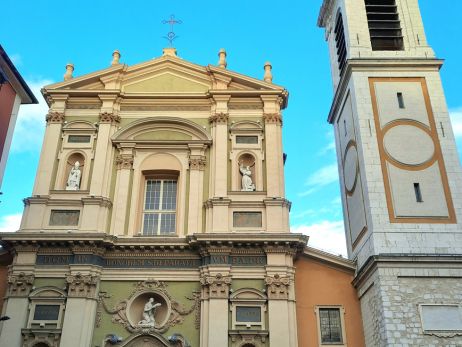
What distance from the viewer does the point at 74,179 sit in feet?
62.0

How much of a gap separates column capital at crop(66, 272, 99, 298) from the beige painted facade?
0.03m

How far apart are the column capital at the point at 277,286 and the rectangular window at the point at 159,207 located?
3.84m

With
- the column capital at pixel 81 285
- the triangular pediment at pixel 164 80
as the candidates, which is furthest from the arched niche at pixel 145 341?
the triangular pediment at pixel 164 80

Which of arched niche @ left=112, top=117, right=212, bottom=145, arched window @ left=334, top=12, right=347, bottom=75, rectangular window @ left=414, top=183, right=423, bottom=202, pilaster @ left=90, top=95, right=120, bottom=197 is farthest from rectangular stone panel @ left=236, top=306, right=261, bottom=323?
arched window @ left=334, top=12, right=347, bottom=75

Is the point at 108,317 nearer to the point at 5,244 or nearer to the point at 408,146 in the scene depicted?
the point at 5,244

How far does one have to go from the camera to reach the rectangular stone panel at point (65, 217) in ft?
59.0

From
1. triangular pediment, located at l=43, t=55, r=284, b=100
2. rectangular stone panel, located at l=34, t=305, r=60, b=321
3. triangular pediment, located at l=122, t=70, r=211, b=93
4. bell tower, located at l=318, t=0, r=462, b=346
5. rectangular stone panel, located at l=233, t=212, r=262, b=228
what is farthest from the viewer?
triangular pediment, located at l=122, t=70, r=211, b=93

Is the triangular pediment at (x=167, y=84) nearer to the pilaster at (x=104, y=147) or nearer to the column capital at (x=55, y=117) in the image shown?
the pilaster at (x=104, y=147)

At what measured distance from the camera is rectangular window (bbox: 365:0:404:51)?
20633 millimetres

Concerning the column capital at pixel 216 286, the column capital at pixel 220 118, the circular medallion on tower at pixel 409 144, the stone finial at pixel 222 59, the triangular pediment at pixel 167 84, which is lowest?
the column capital at pixel 216 286

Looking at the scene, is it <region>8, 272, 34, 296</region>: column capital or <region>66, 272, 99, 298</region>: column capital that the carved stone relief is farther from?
<region>8, 272, 34, 296</region>: column capital

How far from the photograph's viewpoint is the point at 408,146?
17500 millimetres

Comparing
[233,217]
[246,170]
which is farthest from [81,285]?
[246,170]

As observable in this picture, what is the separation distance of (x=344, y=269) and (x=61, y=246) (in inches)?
354
